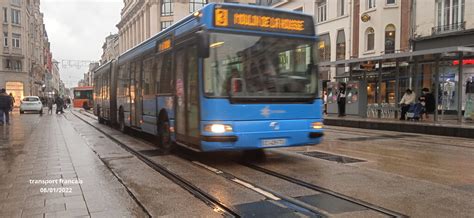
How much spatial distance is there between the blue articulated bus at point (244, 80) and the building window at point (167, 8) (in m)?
59.2

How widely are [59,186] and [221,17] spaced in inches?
156

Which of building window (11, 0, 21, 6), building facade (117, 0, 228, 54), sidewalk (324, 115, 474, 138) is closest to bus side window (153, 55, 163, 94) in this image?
sidewalk (324, 115, 474, 138)

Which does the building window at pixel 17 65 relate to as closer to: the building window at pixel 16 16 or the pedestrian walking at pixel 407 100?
the building window at pixel 16 16

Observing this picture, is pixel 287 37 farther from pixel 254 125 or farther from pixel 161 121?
pixel 161 121

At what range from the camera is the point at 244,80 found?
796 centimetres

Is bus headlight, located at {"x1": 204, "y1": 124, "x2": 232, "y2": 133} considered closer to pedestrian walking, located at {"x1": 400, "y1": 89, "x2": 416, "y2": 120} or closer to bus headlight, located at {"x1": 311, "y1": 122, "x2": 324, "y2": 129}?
bus headlight, located at {"x1": 311, "y1": 122, "x2": 324, "y2": 129}

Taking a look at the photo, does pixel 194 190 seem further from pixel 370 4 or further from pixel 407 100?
pixel 370 4

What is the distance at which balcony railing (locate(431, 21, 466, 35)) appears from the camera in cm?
2408

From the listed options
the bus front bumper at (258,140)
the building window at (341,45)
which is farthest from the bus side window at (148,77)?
the building window at (341,45)

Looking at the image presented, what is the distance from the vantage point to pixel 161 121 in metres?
10.8

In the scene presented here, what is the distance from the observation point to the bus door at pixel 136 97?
12.9 meters

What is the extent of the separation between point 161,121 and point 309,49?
4.20 meters

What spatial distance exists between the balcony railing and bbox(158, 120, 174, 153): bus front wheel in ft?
65.0

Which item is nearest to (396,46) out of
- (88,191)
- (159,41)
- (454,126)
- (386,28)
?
(386,28)
